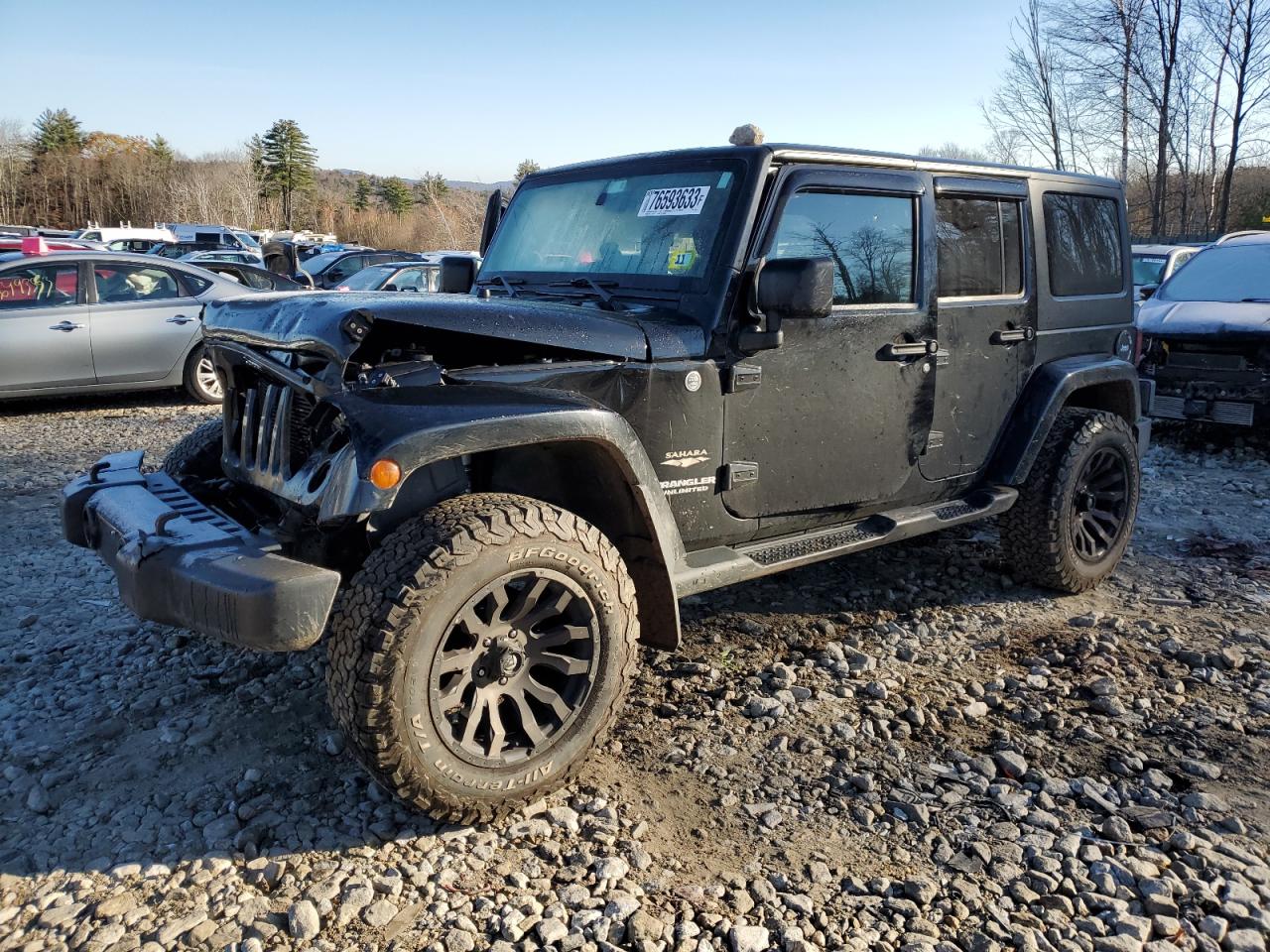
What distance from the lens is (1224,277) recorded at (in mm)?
8461

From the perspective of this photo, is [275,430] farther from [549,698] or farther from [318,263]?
[318,263]

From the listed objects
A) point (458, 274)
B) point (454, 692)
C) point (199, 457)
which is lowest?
point (454, 692)

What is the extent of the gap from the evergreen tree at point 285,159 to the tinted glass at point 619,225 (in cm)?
6298

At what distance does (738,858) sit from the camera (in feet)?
8.65

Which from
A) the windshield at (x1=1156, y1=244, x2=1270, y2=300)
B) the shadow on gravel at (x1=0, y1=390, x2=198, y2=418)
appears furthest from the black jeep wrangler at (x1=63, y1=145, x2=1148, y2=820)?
the shadow on gravel at (x1=0, y1=390, x2=198, y2=418)

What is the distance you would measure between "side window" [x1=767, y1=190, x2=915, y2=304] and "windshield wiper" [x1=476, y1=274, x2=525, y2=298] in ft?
3.49

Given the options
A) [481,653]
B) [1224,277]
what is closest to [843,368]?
[481,653]

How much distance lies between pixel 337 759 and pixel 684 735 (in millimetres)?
1128

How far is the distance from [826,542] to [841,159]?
1.44 metres

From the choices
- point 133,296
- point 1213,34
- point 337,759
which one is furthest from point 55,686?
point 1213,34

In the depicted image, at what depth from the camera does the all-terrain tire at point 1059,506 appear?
14.6 feet

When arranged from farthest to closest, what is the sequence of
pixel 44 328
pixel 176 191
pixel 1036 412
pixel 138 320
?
1. pixel 176 191
2. pixel 138 320
3. pixel 44 328
4. pixel 1036 412

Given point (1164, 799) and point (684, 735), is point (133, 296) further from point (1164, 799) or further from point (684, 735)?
point (1164, 799)

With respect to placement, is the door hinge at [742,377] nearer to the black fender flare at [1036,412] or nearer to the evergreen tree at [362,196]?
the black fender flare at [1036,412]
